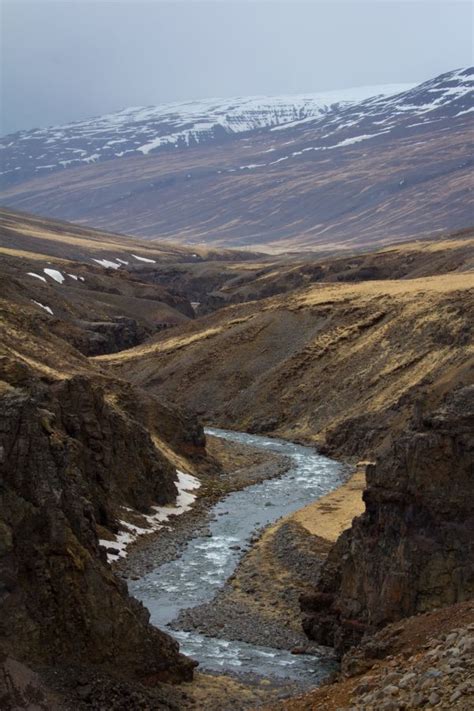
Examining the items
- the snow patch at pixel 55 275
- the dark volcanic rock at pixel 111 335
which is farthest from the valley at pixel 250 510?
the snow patch at pixel 55 275

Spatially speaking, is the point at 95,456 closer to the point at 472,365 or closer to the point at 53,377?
the point at 53,377

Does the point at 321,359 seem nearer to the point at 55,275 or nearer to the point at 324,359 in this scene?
the point at 324,359

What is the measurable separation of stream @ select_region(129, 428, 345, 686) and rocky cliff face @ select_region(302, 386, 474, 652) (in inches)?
70.2

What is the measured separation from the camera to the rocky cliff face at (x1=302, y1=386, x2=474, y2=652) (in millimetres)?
27141

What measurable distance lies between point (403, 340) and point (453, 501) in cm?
4414

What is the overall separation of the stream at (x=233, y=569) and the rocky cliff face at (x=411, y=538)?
1784 millimetres

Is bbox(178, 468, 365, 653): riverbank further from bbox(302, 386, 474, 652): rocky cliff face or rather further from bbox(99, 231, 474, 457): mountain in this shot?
bbox(99, 231, 474, 457): mountain

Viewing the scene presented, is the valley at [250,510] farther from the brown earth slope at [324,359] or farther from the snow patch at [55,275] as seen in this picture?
the snow patch at [55,275]

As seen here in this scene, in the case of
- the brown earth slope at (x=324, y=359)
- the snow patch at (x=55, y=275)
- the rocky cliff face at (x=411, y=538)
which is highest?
the rocky cliff face at (x=411, y=538)

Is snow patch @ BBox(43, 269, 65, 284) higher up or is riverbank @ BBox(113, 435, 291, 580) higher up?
snow patch @ BBox(43, 269, 65, 284)

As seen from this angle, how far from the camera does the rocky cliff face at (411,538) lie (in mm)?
27141

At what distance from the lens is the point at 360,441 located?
62062mm

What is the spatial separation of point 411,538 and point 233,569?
36.6 feet

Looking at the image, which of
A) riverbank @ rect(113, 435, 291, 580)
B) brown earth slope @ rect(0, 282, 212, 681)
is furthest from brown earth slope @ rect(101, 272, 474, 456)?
brown earth slope @ rect(0, 282, 212, 681)
